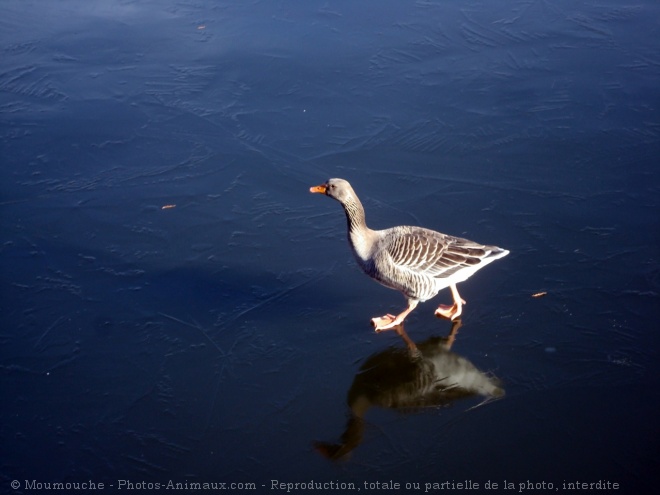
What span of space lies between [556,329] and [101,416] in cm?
358

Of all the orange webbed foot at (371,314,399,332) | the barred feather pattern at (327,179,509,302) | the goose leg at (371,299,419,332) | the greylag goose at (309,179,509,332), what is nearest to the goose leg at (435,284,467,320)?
the greylag goose at (309,179,509,332)

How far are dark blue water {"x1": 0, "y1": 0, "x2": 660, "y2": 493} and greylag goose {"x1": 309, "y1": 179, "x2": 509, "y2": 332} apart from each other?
318 millimetres

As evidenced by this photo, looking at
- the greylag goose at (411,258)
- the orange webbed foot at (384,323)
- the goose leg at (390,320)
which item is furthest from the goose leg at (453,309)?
the orange webbed foot at (384,323)

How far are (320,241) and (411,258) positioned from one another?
1.33 meters

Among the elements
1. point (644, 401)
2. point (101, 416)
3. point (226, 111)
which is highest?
point (226, 111)

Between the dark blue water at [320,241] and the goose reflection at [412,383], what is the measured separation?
0.02m

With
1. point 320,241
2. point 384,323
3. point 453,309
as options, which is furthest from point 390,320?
point 320,241

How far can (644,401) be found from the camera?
5344 mm

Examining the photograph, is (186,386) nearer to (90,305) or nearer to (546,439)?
(90,305)

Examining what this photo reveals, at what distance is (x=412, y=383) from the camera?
5.71 meters

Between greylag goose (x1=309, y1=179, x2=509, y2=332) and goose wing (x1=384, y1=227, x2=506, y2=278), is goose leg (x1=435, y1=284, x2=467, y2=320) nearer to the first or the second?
greylag goose (x1=309, y1=179, x2=509, y2=332)

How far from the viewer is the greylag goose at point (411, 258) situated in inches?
240

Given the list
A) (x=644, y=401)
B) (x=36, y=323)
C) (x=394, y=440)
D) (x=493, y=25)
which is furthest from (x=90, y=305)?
(x=493, y=25)

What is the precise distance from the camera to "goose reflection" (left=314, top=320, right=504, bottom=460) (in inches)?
214
